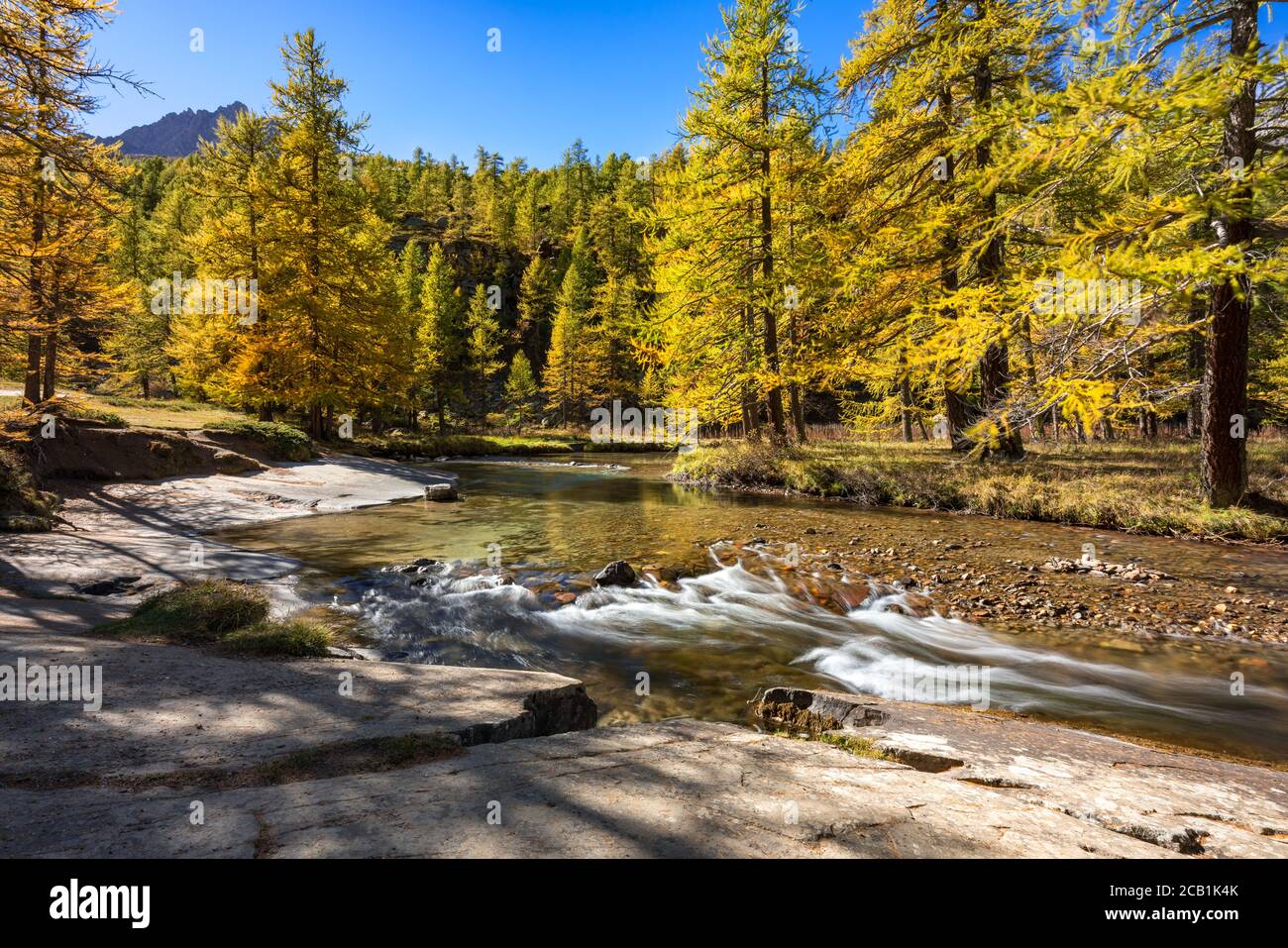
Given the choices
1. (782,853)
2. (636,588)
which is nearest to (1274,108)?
(636,588)

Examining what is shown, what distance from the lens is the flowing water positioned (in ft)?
18.5

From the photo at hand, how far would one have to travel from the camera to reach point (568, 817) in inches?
95.0

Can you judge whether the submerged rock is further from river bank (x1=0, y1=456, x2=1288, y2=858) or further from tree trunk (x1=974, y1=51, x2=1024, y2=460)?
tree trunk (x1=974, y1=51, x2=1024, y2=460)

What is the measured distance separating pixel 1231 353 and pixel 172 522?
21195 mm

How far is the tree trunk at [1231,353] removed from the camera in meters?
9.37

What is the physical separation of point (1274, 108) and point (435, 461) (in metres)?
31.5

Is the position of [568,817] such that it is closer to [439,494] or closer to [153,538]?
[153,538]

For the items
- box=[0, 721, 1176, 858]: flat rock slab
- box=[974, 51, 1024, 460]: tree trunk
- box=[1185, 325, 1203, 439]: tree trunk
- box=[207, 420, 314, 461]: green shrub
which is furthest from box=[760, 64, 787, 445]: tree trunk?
box=[207, 420, 314, 461]: green shrub

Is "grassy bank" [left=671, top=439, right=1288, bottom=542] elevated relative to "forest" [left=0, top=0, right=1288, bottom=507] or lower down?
lower down

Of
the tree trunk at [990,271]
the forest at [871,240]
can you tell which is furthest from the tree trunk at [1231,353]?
the tree trunk at [990,271]

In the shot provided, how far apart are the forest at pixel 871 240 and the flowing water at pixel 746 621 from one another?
359 cm

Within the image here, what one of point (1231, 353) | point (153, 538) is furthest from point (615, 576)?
point (1231, 353)

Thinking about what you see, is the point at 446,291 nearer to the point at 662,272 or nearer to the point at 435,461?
the point at 435,461

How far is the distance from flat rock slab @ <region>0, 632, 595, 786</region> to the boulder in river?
382 centimetres
